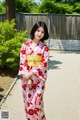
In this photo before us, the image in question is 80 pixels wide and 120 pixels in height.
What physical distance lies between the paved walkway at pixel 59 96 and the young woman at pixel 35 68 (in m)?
1.19

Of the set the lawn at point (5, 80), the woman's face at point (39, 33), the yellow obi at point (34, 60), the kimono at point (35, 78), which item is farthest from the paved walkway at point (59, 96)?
the woman's face at point (39, 33)

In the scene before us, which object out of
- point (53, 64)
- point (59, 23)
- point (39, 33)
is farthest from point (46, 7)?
point (39, 33)

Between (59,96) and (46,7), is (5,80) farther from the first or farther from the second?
(46,7)

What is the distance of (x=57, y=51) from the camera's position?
1967 centimetres

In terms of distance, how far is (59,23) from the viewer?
66.6ft

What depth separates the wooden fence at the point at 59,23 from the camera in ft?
66.2

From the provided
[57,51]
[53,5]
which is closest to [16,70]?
[57,51]

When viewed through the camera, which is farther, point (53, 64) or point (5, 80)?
point (53, 64)

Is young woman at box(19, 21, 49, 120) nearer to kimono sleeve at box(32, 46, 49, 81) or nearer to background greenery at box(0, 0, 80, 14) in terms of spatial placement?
kimono sleeve at box(32, 46, 49, 81)

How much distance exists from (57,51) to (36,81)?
523 inches

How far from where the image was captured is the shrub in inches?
476

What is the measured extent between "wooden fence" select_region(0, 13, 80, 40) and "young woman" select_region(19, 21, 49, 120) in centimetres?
1386

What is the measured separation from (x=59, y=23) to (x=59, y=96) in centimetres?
1134

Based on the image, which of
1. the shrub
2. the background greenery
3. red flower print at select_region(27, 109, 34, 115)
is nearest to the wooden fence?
the background greenery
